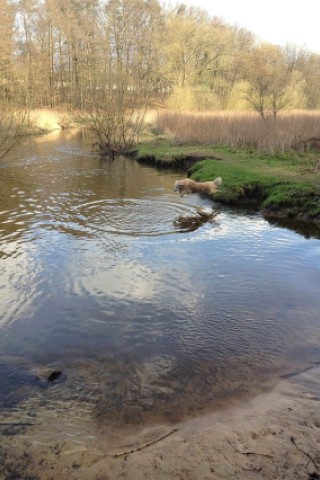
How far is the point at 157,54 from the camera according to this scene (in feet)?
125

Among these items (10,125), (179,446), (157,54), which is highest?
(157,54)

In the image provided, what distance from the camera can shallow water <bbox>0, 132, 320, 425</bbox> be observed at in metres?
4.01

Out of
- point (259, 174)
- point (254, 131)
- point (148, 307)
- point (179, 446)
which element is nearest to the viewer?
point (179, 446)

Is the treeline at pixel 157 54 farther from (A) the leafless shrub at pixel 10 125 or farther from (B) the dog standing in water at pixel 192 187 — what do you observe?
(B) the dog standing in water at pixel 192 187

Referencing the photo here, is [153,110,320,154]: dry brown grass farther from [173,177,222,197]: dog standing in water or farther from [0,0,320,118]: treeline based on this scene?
[173,177,222,197]: dog standing in water

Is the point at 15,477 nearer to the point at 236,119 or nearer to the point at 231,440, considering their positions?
the point at 231,440

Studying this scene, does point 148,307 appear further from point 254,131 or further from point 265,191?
point 254,131

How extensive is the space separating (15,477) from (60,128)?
127 ft

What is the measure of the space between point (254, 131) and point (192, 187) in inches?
361

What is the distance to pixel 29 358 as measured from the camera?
447cm

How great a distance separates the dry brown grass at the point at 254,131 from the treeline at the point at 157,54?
394 centimetres

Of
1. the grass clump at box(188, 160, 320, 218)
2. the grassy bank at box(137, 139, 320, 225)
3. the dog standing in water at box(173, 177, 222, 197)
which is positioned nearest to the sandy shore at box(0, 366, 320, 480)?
the grassy bank at box(137, 139, 320, 225)

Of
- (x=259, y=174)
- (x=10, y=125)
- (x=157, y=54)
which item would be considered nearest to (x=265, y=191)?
(x=259, y=174)

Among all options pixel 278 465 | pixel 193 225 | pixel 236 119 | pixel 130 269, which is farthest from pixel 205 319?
pixel 236 119
